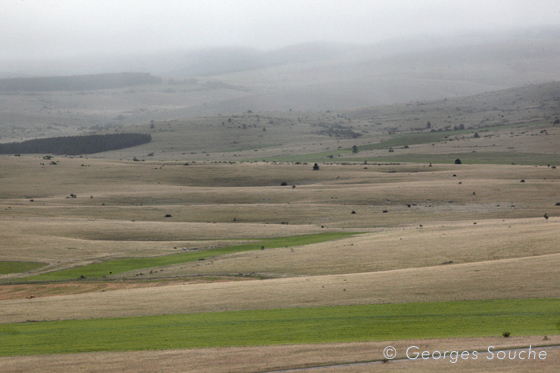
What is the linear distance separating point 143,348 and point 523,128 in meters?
161

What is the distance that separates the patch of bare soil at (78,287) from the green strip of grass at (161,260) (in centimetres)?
172

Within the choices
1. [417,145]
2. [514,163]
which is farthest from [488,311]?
[417,145]

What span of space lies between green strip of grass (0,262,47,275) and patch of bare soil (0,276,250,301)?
14.6 feet

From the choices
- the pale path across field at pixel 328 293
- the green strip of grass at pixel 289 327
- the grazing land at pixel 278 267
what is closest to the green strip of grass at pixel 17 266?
the grazing land at pixel 278 267

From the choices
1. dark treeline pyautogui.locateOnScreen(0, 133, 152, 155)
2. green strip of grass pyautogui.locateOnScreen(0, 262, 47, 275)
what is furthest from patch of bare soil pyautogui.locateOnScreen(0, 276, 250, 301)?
dark treeline pyautogui.locateOnScreen(0, 133, 152, 155)

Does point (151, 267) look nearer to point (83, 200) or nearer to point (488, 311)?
point (488, 311)

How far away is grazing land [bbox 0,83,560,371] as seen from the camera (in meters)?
23.6

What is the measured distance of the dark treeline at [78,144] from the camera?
186m

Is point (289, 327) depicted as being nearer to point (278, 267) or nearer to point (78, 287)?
point (278, 267)

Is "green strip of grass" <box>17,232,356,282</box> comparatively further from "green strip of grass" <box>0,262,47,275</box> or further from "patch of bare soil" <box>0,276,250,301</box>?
"green strip of grass" <box>0,262,47,275</box>

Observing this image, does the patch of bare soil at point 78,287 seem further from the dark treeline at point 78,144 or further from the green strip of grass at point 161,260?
the dark treeline at point 78,144

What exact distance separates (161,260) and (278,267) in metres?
11.8

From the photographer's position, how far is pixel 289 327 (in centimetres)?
2606

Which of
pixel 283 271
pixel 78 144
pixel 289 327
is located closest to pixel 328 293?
pixel 289 327
